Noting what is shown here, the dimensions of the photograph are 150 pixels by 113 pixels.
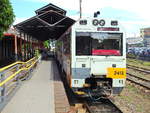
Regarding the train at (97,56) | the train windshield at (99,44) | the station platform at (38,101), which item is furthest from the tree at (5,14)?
the train windshield at (99,44)

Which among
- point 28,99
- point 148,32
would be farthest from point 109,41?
point 148,32

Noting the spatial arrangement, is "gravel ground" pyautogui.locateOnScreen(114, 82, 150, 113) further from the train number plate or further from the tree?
the tree

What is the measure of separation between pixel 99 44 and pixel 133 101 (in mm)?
2737

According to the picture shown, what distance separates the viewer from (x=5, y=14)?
14.6m

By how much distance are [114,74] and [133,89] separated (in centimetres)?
393

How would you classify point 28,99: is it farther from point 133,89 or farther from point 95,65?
point 133,89

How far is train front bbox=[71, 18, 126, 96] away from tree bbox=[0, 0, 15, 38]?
7045mm

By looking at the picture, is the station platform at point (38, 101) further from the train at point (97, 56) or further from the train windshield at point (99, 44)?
the train windshield at point (99, 44)

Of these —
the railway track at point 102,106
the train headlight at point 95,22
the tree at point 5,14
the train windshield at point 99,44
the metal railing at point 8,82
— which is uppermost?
the tree at point 5,14

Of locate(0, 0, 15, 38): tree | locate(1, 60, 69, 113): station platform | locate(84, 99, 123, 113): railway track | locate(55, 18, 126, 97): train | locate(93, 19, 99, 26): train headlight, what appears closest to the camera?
locate(1, 60, 69, 113): station platform

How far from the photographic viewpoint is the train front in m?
8.89

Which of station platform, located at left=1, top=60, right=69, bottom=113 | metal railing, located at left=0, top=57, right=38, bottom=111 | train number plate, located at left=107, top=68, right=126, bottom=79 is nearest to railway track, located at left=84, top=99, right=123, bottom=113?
train number plate, located at left=107, top=68, right=126, bottom=79

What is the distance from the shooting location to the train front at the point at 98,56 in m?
8.89

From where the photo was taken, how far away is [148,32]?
107438mm
